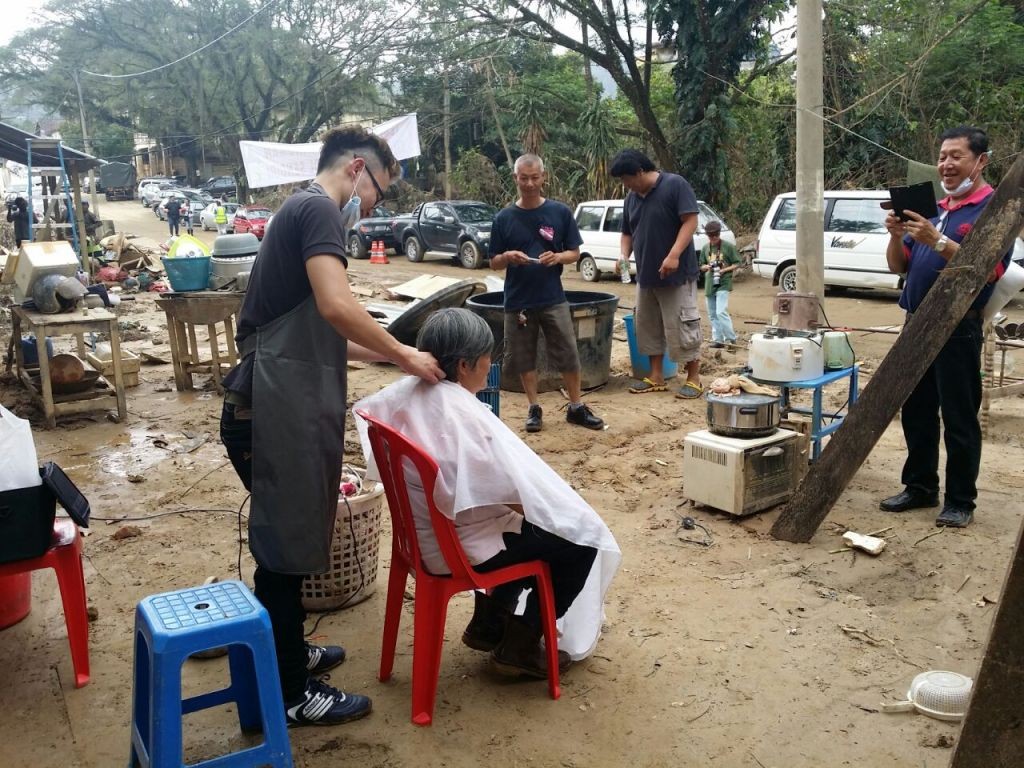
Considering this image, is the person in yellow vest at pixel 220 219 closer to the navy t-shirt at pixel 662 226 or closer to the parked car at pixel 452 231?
the parked car at pixel 452 231

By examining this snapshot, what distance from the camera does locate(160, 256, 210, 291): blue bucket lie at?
7.17 metres

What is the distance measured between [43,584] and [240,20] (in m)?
41.4

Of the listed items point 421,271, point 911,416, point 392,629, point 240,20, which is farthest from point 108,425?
point 240,20

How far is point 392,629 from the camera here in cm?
297

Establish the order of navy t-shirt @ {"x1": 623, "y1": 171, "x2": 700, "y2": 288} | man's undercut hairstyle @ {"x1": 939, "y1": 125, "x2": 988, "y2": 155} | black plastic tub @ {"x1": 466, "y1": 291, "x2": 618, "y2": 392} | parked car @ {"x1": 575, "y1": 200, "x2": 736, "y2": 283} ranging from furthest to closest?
parked car @ {"x1": 575, "y1": 200, "x2": 736, "y2": 283}
black plastic tub @ {"x1": 466, "y1": 291, "x2": 618, "y2": 392}
navy t-shirt @ {"x1": 623, "y1": 171, "x2": 700, "y2": 288}
man's undercut hairstyle @ {"x1": 939, "y1": 125, "x2": 988, "y2": 155}

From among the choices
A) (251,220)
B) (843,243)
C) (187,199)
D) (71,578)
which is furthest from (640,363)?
(187,199)

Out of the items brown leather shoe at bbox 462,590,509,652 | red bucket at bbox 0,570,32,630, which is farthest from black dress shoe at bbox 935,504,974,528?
red bucket at bbox 0,570,32,630

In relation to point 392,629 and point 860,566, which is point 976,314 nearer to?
point 860,566

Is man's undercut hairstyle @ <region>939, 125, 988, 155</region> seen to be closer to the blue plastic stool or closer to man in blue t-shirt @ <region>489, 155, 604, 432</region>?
man in blue t-shirt @ <region>489, 155, 604, 432</region>

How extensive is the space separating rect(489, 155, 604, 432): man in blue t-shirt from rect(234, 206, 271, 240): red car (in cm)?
2041

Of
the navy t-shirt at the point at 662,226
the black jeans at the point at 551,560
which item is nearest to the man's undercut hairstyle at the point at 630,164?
the navy t-shirt at the point at 662,226

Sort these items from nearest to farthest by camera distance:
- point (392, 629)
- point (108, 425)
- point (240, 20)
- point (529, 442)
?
point (392, 629), point (529, 442), point (108, 425), point (240, 20)

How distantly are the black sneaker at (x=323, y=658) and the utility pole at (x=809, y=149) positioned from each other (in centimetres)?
661

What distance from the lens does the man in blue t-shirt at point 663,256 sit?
644cm
